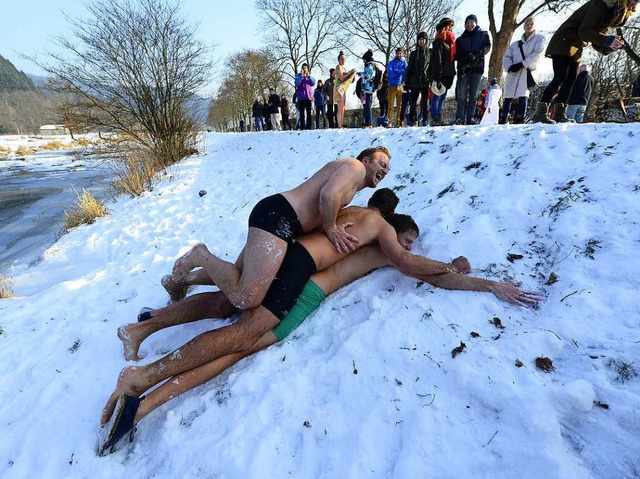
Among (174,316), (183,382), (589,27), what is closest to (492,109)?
(589,27)

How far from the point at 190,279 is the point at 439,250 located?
2.07 meters

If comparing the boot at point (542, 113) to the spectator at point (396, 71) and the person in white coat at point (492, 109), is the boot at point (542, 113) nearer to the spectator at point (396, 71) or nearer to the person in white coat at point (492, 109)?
the person in white coat at point (492, 109)

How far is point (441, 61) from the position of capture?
611cm

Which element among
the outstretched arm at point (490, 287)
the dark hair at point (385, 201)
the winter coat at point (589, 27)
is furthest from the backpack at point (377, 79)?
the outstretched arm at point (490, 287)

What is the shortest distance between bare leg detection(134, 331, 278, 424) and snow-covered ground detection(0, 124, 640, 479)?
105 mm

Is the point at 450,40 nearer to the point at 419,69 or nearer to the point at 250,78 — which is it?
the point at 419,69

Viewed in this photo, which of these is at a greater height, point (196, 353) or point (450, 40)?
point (450, 40)

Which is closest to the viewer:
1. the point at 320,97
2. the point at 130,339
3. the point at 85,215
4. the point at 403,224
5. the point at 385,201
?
the point at 130,339

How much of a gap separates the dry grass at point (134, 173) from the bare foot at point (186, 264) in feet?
19.6

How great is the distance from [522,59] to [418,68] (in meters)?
1.82

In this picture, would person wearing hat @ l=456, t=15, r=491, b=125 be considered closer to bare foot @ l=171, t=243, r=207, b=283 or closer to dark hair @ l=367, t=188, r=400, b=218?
dark hair @ l=367, t=188, r=400, b=218

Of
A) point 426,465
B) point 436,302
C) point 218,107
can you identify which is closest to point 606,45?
point 436,302

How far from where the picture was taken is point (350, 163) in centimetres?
255

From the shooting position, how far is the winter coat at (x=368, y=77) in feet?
27.3
